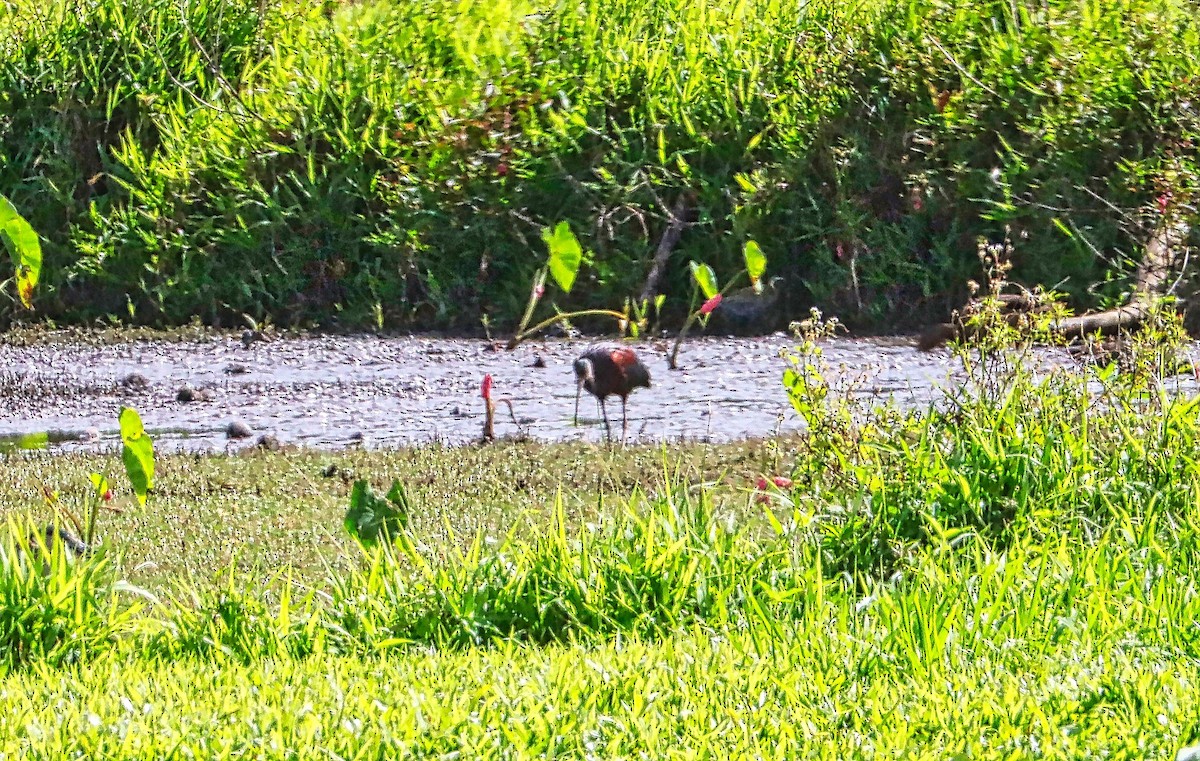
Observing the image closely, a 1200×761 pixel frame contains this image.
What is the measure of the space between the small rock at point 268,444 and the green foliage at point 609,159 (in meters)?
2.69

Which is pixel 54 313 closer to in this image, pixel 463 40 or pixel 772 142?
pixel 463 40

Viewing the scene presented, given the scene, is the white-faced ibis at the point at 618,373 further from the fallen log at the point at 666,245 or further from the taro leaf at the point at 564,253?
the fallen log at the point at 666,245

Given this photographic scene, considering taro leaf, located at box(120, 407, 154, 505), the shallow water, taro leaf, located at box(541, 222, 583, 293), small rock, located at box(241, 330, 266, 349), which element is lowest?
the shallow water

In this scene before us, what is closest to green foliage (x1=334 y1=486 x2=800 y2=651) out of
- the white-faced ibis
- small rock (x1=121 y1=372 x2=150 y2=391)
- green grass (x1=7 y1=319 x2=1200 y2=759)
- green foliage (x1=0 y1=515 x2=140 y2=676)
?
green grass (x1=7 y1=319 x2=1200 y2=759)

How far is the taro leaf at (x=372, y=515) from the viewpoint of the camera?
4031mm

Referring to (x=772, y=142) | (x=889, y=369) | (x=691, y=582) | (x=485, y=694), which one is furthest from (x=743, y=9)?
(x=485, y=694)

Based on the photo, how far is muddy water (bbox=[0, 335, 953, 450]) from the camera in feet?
22.6

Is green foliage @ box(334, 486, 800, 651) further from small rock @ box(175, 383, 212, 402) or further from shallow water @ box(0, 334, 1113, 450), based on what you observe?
small rock @ box(175, 383, 212, 402)

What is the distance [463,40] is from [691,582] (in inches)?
269

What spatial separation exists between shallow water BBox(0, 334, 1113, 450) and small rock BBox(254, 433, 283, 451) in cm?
13

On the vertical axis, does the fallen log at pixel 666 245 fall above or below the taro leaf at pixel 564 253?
below

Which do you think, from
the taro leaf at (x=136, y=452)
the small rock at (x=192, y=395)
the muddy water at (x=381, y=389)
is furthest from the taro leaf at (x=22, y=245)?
the small rock at (x=192, y=395)

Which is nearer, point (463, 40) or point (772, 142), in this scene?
point (772, 142)

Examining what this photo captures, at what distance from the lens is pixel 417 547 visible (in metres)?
3.94
